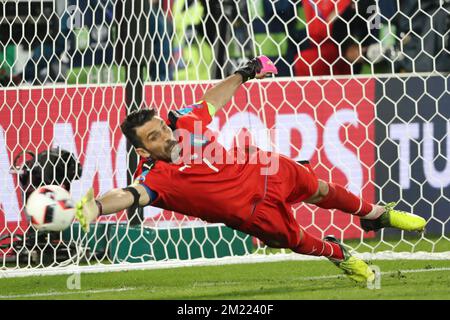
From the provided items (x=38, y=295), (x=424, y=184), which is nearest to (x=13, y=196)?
(x=38, y=295)

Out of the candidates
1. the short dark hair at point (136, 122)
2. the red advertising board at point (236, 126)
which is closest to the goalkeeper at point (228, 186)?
the short dark hair at point (136, 122)

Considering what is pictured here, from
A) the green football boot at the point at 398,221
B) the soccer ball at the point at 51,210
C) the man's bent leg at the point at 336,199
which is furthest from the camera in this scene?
the green football boot at the point at 398,221

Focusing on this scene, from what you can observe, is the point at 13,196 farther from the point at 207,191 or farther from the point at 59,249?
the point at 207,191

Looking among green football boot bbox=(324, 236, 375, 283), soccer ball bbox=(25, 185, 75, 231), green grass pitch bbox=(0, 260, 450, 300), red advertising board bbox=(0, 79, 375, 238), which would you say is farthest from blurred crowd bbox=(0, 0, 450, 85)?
soccer ball bbox=(25, 185, 75, 231)

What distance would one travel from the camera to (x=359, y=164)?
10.4 m

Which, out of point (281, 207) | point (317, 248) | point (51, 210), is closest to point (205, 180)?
point (281, 207)

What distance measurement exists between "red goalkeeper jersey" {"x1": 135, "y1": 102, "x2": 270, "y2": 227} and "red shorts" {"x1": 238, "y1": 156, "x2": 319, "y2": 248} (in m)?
0.06

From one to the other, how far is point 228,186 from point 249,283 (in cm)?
101

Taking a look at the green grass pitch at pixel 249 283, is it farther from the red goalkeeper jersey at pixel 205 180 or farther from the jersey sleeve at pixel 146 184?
the jersey sleeve at pixel 146 184

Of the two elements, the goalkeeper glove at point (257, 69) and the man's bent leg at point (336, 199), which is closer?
the man's bent leg at point (336, 199)

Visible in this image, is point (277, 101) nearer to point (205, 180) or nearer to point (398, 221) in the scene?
point (398, 221)

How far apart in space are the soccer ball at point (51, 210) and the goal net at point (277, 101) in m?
3.61

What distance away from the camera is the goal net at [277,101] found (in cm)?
1014

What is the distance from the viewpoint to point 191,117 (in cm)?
712
